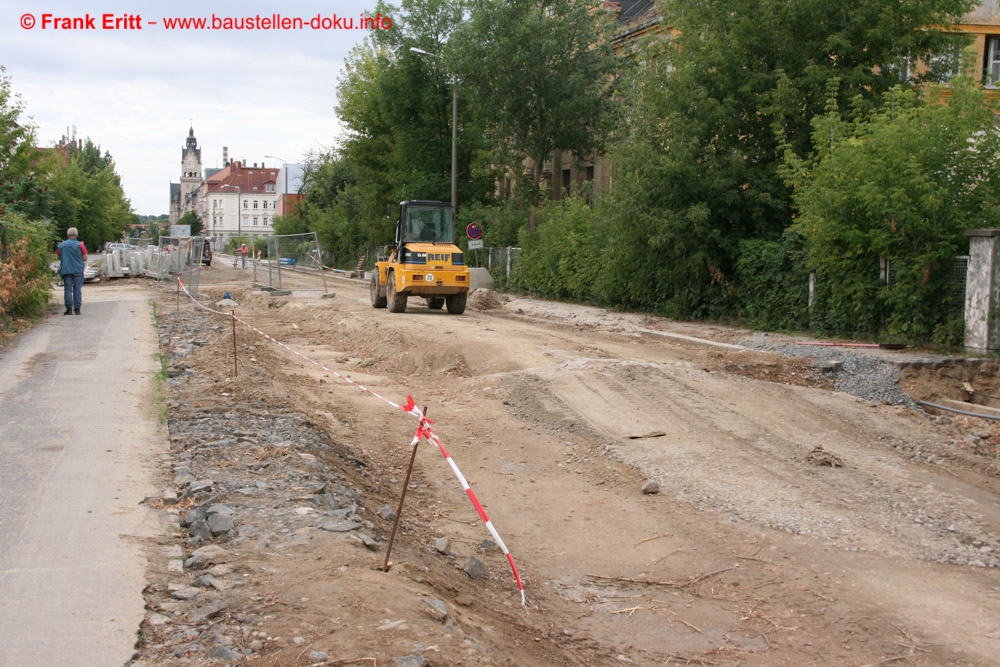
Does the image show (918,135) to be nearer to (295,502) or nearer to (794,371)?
(794,371)

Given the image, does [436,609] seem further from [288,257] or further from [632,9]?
[632,9]

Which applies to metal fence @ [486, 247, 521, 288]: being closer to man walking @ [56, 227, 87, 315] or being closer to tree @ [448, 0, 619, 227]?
tree @ [448, 0, 619, 227]

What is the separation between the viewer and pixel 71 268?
19.7 meters

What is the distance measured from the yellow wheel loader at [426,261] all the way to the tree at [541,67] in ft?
38.1

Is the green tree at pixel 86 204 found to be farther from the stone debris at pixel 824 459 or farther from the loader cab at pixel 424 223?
the stone debris at pixel 824 459

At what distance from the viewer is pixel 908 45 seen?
64.2ft

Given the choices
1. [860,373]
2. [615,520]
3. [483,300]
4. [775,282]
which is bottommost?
[615,520]

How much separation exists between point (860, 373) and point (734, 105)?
30.9 feet

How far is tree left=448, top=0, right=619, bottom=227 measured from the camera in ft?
108

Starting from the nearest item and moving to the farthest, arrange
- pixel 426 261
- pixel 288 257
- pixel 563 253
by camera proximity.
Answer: pixel 426 261 → pixel 563 253 → pixel 288 257

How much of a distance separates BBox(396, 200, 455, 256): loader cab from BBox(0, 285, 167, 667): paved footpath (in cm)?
1123

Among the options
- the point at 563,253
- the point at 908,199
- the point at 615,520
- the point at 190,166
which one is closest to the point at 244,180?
the point at 190,166

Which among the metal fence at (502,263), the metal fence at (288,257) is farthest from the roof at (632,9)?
the metal fence at (288,257)

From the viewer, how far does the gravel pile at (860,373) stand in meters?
12.4
